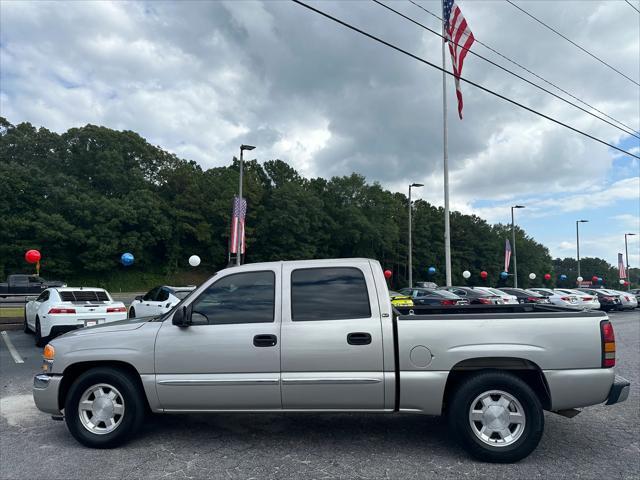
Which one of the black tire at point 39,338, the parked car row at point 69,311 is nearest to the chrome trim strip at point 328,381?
the parked car row at point 69,311

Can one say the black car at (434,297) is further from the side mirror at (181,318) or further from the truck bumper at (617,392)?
the side mirror at (181,318)

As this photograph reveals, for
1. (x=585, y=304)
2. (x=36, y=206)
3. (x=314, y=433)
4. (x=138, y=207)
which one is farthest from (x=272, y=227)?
(x=314, y=433)

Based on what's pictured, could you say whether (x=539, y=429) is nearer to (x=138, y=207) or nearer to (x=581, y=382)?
(x=581, y=382)

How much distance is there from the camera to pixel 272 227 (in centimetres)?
5578

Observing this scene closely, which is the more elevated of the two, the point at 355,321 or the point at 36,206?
the point at 36,206

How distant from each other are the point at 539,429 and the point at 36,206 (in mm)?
52628

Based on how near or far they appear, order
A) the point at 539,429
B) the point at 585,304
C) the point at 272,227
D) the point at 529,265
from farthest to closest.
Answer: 1. the point at 529,265
2. the point at 272,227
3. the point at 585,304
4. the point at 539,429

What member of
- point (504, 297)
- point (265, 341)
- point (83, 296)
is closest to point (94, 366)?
point (265, 341)

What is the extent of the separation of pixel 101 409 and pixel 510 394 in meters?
3.85

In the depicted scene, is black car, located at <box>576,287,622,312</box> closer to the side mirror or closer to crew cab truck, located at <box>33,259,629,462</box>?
crew cab truck, located at <box>33,259,629,462</box>

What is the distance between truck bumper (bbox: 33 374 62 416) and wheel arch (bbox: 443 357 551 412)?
12.3ft

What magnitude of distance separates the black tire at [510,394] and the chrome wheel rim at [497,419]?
0.03m

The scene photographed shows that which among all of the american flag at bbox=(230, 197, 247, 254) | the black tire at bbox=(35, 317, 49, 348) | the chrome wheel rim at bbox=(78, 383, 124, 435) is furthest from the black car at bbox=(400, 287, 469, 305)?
the chrome wheel rim at bbox=(78, 383, 124, 435)

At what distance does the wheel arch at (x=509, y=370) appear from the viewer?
4.30 meters
